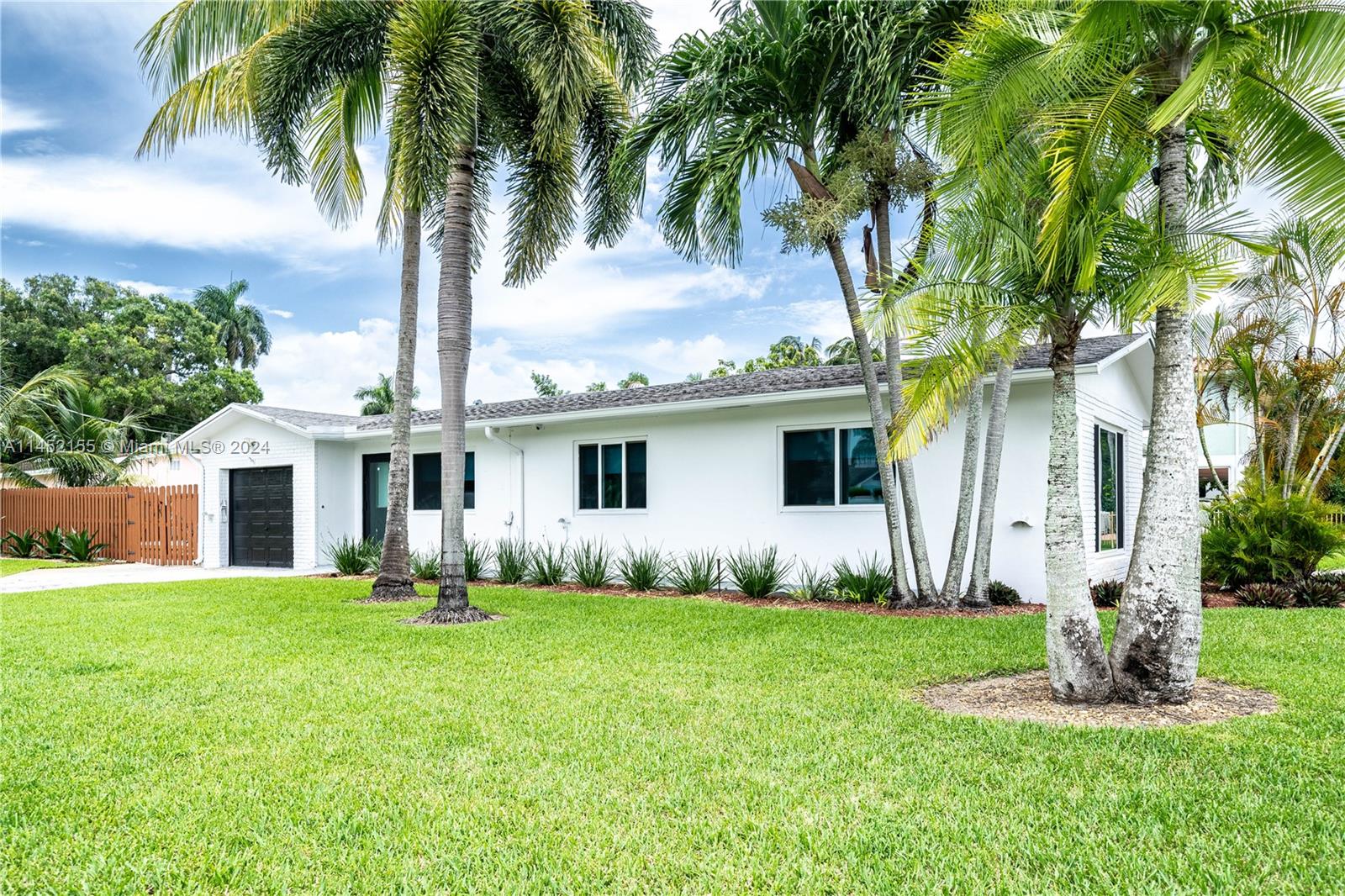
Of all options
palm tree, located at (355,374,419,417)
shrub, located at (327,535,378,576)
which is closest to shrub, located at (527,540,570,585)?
shrub, located at (327,535,378,576)

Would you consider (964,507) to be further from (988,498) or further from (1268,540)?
(1268,540)

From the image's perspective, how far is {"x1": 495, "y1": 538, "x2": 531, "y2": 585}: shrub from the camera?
559 inches

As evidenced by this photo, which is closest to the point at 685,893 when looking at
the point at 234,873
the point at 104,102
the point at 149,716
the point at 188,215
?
the point at 234,873

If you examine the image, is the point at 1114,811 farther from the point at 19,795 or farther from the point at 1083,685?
the point at 19,795

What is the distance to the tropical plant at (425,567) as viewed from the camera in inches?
581

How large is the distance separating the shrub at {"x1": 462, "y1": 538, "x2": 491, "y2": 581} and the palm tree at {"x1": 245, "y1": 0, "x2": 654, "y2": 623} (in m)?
4.89

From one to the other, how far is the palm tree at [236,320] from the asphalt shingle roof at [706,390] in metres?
27.5

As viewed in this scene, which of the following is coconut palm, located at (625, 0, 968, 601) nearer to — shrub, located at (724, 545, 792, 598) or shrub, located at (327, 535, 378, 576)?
shrub, located at (724, 545, 792, 598)

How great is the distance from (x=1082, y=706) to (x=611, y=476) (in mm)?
9640

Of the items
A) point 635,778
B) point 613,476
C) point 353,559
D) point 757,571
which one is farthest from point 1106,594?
point 353,559

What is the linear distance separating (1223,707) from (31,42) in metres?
17.2

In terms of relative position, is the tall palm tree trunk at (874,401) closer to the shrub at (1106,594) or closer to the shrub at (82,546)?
the shrub at (1106,594)

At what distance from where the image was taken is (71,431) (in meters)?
23.0

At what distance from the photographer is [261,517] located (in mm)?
18094
